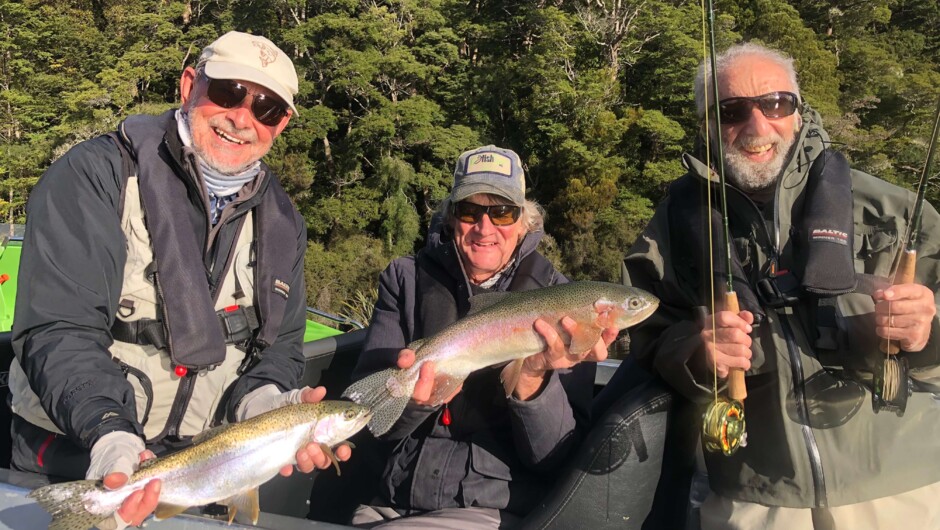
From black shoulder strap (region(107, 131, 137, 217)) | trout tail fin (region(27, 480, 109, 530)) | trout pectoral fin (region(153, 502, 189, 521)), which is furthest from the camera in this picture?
black shoulder strap (region(107, 131, 137, 217))

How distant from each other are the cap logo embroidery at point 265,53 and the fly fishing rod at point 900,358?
2.55 m

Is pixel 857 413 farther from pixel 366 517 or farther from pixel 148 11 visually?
pixel 148 11

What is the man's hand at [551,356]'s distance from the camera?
248 cm

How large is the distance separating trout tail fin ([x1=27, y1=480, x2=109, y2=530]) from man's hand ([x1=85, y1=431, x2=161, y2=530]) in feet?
0.21

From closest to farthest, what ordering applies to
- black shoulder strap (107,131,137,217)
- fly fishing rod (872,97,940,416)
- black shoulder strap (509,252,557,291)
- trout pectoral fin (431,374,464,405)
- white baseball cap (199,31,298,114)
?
fly fishing rod (872,97,940,416) < trout pectoral fin (431,374,464,405) < black shoulder strap (107,131,137,217) < white baseball cap (199,31,298,114) < black shoulder strap (509,252,557,291)

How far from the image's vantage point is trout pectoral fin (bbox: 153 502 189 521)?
2.01 m

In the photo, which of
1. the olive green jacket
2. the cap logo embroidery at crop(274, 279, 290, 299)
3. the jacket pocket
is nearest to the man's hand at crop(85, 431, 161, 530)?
the cap logo embroidery at crop(274, 279, 290, 299)

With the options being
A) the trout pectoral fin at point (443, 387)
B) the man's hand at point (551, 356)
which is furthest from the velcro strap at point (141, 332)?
the man's hand at point (551, 356)

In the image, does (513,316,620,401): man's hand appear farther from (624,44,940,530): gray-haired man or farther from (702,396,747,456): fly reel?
(702,396,747,456): fly reel

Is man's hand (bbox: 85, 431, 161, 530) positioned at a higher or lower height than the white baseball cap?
lower

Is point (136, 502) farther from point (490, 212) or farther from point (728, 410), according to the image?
point (728, 410)

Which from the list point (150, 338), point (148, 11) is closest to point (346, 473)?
point (150, 338)

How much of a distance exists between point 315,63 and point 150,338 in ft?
80.0

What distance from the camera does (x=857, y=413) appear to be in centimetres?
241
